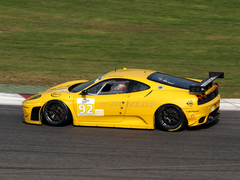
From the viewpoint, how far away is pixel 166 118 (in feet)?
22.8

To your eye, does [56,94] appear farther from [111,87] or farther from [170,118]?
[170,118]

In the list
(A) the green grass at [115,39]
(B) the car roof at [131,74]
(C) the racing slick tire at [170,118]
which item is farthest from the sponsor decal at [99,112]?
(A) the green grass at [115,39]

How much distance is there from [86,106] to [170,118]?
1.76 meters

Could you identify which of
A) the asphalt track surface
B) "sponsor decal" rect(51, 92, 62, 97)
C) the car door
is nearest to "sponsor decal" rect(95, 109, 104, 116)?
the car door

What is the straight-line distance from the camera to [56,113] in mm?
7430

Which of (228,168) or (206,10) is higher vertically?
(206,10)

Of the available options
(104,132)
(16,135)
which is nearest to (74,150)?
(104,132)

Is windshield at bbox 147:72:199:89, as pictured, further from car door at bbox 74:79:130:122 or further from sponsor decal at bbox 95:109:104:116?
sponsor decal at bbox 95:109:104:116

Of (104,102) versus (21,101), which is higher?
(104,102)

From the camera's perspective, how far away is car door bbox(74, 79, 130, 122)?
23.2ft

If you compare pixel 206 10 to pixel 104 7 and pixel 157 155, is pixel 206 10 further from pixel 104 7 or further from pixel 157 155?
pixel 157 155

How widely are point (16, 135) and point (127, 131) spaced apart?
227 centimetres

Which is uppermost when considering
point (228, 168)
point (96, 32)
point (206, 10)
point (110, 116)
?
point (206, 10)

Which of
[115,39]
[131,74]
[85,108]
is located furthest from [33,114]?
[115,39]
